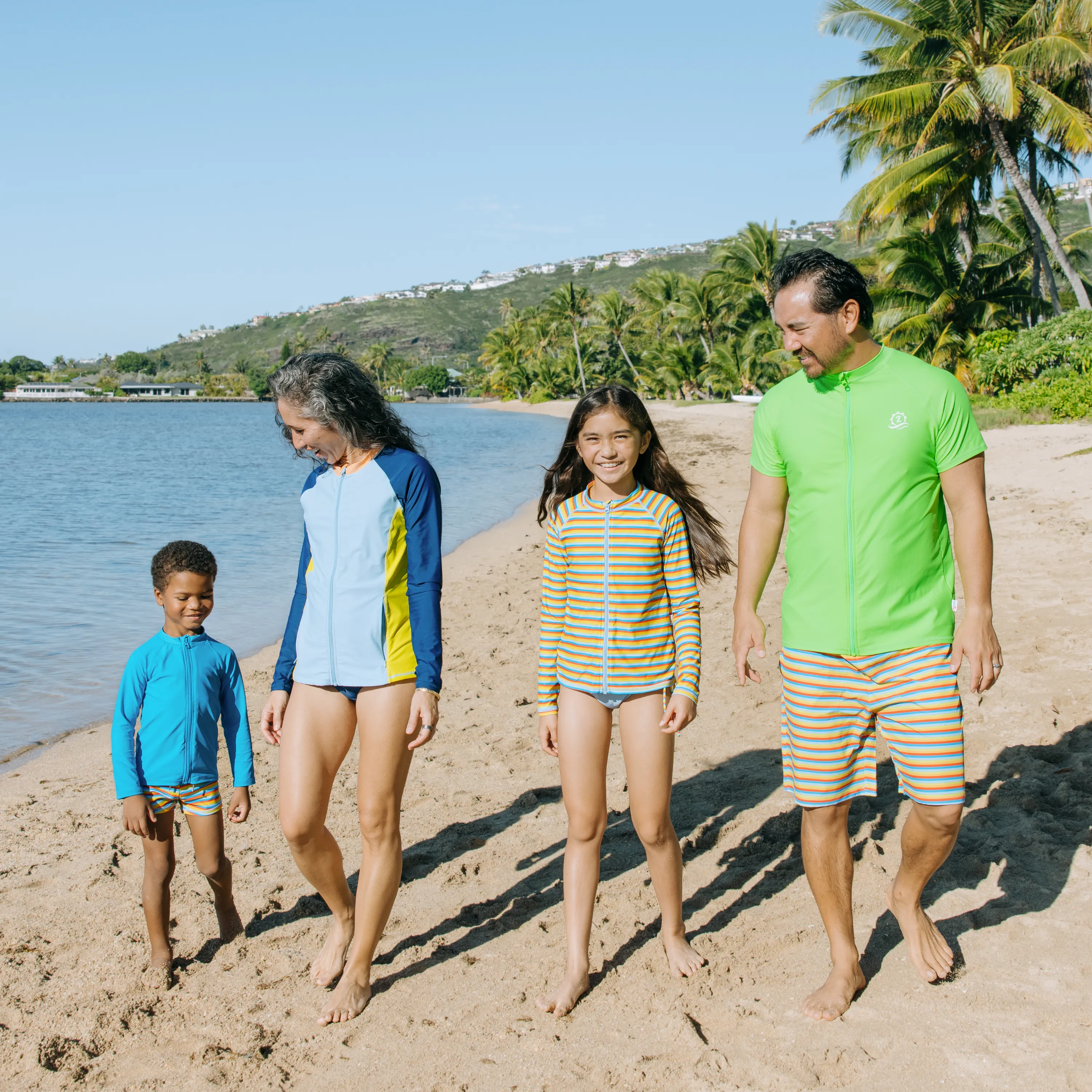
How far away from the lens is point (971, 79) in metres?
21.8

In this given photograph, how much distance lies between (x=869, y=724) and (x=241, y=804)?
202cm

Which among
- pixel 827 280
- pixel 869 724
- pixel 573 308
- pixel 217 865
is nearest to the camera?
pixel 827 280

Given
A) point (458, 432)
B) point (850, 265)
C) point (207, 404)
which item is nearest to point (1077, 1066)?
point (850, 265)

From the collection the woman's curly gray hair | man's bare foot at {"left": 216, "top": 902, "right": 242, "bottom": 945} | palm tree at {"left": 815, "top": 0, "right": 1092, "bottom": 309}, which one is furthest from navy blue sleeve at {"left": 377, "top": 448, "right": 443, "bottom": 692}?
palm tree at {"left": 815, "top": 0, "right": 1092, "bottom": 309}

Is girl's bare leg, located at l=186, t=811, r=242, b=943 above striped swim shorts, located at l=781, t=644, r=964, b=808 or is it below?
below

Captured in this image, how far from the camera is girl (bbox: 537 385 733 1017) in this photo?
2.96 m

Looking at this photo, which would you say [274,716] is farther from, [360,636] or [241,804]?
[360,636]

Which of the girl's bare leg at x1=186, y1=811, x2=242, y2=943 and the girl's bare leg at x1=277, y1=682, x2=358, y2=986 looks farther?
the girl's bare leg at x1=186, y1=811, x2=242, y2=943

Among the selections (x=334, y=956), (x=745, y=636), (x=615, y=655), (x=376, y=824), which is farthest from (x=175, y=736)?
(x=745, y=636)

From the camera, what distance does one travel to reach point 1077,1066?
2.49 meters

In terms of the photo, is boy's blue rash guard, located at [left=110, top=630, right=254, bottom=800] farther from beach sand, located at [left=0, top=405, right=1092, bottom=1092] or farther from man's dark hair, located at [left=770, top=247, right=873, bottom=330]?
man's dark hair, located at [left=770, top=247, right=873, bottom=330]

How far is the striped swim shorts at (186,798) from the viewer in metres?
3.21

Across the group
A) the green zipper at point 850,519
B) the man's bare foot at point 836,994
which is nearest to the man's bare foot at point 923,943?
the man's bare foot at point 836,994

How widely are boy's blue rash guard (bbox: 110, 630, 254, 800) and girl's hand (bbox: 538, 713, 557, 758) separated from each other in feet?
3.23
